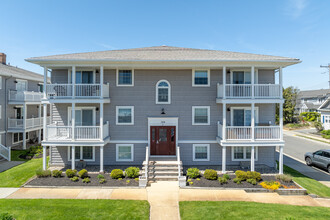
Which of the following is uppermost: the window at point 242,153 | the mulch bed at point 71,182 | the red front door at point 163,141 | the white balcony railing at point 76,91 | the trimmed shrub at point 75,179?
the white balcony railing at point 76,91

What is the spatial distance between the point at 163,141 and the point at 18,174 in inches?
379

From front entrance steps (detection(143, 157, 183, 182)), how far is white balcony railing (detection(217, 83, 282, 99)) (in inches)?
220

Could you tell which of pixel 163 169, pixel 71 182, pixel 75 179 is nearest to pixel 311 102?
pixel 163 169

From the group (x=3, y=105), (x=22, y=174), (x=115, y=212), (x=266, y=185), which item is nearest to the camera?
(x=115, y=212)

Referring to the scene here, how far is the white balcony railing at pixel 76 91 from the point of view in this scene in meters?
12.9

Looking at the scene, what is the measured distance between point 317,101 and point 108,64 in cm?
6768

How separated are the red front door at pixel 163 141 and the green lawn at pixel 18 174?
800 centimetres

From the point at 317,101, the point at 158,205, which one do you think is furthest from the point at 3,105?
the point at 317,101

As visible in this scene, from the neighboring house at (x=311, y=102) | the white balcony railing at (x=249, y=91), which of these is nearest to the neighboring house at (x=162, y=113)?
the white balcony railing at (x=249, y=91)

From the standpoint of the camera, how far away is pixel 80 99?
494 inches

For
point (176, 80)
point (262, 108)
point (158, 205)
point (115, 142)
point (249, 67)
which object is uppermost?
point (249, 67)

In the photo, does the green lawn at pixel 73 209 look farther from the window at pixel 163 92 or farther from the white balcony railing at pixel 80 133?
the window at pixel 163 92

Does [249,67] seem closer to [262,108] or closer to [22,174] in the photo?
[262,108]

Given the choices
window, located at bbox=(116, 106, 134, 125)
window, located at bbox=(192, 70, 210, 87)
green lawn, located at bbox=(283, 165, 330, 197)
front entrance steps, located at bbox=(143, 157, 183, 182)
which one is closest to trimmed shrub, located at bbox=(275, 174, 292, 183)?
green lawn, located at bbox=(283, 165, 330, 197)
